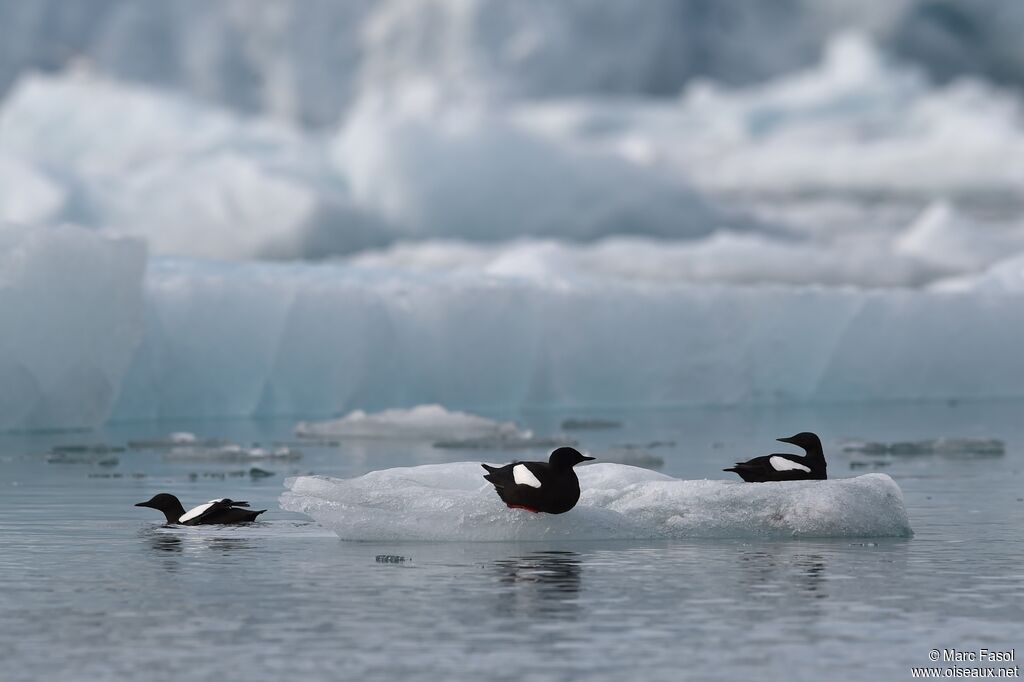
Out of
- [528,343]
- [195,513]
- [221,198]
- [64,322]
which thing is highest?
[221,198]

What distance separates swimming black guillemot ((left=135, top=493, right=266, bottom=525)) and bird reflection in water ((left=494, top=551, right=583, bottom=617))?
175cm

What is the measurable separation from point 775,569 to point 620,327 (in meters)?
13.5

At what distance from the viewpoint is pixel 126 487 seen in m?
10.8

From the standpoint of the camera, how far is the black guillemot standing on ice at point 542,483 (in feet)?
24.4

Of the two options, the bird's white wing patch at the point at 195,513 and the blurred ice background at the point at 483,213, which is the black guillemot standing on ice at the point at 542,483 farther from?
the blurred ice background at the point at 483,213

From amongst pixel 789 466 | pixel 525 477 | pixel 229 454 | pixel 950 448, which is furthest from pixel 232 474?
pixel 950 448

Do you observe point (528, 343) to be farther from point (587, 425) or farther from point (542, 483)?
point (542, 483)

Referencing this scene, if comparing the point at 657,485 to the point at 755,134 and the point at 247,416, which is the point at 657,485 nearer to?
the point at 247,416

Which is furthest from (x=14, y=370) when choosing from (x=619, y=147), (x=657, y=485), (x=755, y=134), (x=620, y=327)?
(x=755, y=134)

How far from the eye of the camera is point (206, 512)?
8594 mm

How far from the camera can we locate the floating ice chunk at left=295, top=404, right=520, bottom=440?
15.4 m

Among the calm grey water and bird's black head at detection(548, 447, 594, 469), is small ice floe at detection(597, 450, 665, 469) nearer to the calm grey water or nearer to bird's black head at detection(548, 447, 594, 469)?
the calm grey water

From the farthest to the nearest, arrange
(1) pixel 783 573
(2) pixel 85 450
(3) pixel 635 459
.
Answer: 1. (2) pixel 85 450
2. (3) pixel 635 459
3. (1) pixel 783 573

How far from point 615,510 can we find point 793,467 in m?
0.99
